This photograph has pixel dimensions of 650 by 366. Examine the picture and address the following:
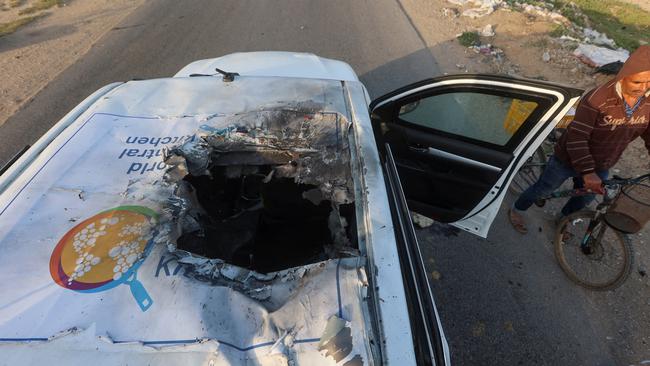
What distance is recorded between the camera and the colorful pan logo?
50.9 inches

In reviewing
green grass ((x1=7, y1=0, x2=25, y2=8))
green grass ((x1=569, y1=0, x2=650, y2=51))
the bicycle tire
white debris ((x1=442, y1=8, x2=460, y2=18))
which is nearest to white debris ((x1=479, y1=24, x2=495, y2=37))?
white debris ((x1=442, y1=8, x2=460, y2=18))

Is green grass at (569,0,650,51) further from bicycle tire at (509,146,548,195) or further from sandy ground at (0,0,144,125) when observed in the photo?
sandy ground at (0,0,144,125)

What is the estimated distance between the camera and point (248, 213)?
247 centimetres

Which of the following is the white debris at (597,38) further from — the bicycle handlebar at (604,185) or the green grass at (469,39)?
the bicycle handlebar at (604,185)

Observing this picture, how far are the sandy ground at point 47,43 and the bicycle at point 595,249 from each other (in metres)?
6.92

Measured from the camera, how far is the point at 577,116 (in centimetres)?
276

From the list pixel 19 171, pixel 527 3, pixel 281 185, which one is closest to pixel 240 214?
pixel 281 185

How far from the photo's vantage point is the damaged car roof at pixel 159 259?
1.15 metres

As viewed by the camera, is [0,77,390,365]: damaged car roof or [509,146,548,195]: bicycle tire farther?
[509,146,548,195]: bicycle tire

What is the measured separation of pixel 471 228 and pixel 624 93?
4.85ft

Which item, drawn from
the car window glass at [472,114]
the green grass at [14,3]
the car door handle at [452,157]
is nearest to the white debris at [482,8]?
the car window glass at [472,114]

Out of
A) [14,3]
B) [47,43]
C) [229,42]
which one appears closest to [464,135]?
[229,42]

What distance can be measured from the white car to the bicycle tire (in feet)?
4.82

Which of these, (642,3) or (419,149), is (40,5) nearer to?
(419,149)
